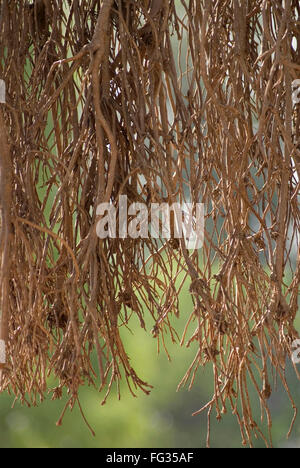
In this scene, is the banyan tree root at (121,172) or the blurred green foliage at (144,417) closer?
the banyan tree root at (121,172)

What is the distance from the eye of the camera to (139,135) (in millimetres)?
648

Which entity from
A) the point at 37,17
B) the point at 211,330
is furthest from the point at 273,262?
the point at 37,17

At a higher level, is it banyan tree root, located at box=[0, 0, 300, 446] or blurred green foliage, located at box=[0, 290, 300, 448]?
banyan tree root, located at box=[0, 0, 300, 446]

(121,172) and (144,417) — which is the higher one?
(121,172)

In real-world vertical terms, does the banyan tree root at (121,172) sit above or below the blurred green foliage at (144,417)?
above

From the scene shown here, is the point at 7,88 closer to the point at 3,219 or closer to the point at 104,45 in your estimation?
the point at 104,45

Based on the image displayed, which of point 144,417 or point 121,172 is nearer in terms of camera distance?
point 121,172

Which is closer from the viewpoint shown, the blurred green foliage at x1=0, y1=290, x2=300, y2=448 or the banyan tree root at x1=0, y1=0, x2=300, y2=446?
the banyan tree root at x1=0, y1=0, x2=300, y2=446
